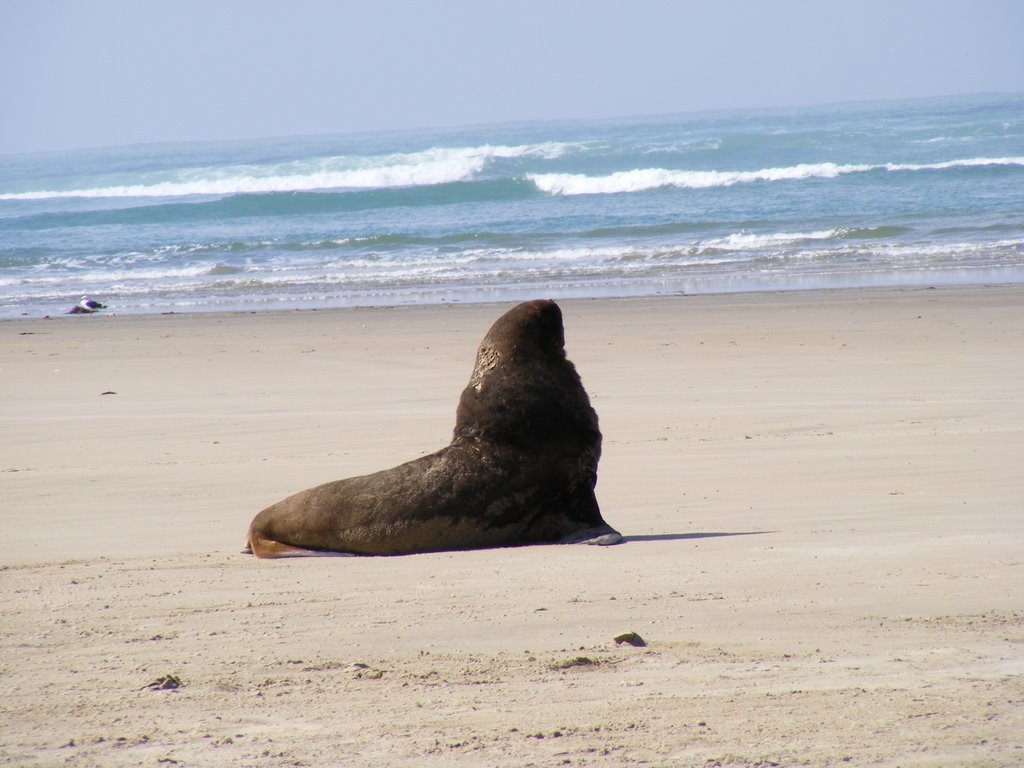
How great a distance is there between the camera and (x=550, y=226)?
94.4 feet

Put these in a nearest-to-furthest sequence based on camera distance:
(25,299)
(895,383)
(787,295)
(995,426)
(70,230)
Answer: (995,426) < (895,383) < (787,295) < (25,299) < (70,230)

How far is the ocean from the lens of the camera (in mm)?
19391

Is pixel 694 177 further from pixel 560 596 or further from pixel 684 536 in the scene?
pixel 560 596

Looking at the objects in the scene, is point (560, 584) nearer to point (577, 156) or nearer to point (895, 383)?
point (895, 383)

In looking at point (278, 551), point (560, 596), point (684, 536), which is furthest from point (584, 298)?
point (560, 596)

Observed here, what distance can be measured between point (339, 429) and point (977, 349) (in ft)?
20.8

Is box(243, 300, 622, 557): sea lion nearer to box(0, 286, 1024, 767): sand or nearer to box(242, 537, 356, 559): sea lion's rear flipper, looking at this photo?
box(242, 537, 356, 559): sea lion's rear flipper

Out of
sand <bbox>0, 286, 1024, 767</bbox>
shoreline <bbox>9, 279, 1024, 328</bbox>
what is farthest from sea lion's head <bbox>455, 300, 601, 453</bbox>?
shoreline <bbox>9, 279, 1024, 328</bbox>

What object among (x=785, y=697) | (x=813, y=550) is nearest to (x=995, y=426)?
(x=813, y=550)

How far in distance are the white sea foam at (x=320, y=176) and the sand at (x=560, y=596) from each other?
3873cm

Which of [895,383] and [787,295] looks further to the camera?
[787,295]

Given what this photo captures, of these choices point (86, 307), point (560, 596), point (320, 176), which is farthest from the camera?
point (320, 176)

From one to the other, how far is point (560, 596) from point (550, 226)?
2507 centimetres

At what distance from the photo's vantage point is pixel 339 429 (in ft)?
28.0
